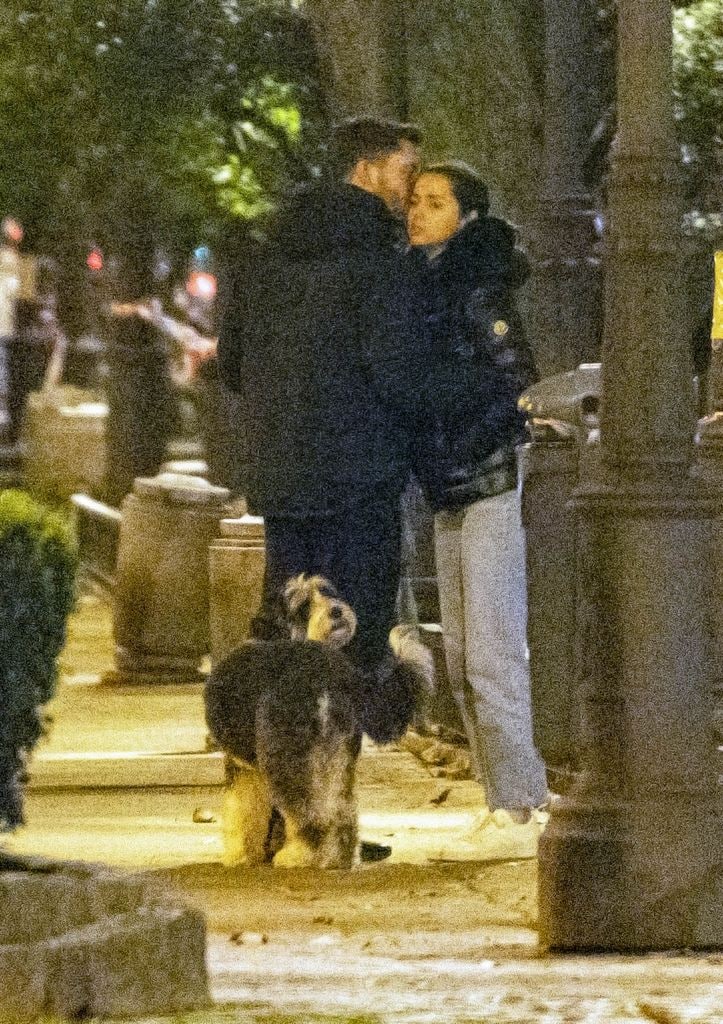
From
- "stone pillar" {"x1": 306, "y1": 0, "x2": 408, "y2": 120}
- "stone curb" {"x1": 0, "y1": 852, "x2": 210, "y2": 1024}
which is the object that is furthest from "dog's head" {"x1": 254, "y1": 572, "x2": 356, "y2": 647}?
"stone pillar" {"x1": 306, "y1": 0, "x2": 408, "y2": 120}

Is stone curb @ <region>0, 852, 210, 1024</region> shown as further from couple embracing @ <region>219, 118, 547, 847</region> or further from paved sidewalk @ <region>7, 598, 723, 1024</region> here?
couple embracing @ <region>219, 118, 547, 847</region>

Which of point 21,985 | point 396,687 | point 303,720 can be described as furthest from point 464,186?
point 21,985

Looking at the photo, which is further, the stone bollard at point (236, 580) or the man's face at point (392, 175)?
the stone bollard at point (236, 580)

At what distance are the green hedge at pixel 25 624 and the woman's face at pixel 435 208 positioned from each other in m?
2.30

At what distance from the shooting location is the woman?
763 centimetres

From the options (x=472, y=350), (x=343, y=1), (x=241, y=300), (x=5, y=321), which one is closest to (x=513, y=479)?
(x=472, y=350)

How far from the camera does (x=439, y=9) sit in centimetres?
1159

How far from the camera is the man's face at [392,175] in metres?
7.59

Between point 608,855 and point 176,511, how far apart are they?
22.0 ft

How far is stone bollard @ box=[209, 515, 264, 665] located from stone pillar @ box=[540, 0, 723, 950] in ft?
13.1

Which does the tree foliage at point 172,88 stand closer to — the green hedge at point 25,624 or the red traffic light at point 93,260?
the green hedge at point 25,624

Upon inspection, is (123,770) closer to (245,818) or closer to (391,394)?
(245,818)

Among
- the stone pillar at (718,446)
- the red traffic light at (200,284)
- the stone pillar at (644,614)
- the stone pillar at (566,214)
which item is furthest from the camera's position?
the red traffic light at (200,284)

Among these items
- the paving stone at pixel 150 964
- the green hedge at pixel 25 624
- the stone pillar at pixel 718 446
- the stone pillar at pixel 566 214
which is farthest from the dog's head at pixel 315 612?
the stone pillar at pixel 566 214
